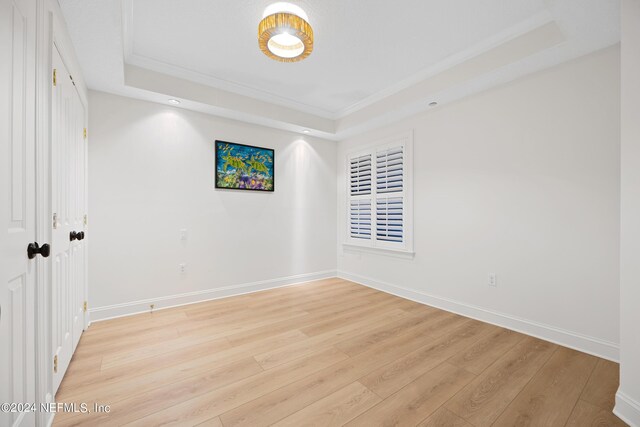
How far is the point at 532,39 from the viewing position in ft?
7.55

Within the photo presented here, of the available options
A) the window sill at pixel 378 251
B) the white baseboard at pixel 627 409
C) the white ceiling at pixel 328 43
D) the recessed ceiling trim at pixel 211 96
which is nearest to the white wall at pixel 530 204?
the window sill at pixel 378 251

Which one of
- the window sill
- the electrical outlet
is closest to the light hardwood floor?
the electrical outlet

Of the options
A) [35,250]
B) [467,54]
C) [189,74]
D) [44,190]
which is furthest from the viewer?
[189,74]

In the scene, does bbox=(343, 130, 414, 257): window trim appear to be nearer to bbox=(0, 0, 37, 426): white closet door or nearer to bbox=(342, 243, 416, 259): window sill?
bbox=(342, 243, 416, 259): window sill

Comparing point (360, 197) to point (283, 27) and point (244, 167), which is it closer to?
point (244, 167)

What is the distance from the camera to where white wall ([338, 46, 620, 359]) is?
2.18 meters

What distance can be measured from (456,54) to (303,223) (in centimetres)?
294

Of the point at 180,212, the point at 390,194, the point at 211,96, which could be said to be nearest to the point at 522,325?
the point at 390,194

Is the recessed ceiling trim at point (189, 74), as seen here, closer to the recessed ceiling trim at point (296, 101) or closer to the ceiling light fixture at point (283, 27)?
the recessed ceiling trim at point (296, 101)

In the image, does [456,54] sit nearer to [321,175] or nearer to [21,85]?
[321,175]

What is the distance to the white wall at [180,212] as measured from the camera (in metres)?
2.88

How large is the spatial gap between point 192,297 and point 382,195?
2897mm

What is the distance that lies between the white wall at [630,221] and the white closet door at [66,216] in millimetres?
3150

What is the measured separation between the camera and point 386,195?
3963 mm
